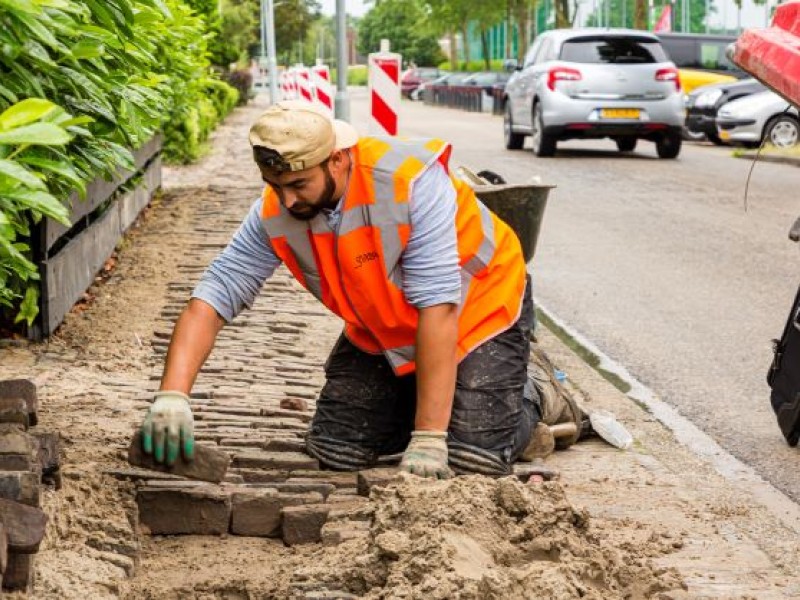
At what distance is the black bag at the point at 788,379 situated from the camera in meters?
6.00

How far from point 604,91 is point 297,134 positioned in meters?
18.6

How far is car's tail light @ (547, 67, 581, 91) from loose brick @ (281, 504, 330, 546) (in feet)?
61.2

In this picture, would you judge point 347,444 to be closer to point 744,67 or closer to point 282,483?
point 282,483

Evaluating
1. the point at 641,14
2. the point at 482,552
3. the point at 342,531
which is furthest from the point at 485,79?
the point at 482,552

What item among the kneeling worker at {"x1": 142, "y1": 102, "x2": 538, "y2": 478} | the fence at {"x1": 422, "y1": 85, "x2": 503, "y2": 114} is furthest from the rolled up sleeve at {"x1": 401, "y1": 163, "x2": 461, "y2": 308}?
the fence at {"x1": 422, "y1": 85, "x2": 503, "y2": 114}

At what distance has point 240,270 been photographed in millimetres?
5016

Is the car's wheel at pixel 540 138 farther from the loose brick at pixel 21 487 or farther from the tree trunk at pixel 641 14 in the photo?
the loose brick at pixel 21 487

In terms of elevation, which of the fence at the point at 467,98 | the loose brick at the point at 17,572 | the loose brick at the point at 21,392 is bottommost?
the fence at the point at 467,98

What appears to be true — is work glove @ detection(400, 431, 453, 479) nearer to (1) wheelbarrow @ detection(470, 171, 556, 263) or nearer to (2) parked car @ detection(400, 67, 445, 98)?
(1) wheelbarrow @ detection(470, 171, 556, 263)

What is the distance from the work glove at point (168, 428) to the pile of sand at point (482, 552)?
665 millimetres

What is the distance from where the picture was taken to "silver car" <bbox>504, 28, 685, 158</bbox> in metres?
22.5

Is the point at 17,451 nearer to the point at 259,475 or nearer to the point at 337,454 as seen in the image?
the point at 259,475

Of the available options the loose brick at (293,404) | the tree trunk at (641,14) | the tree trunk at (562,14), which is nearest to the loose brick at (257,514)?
the loose brick at (293,404)

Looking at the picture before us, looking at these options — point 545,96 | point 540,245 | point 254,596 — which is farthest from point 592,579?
point 545,96
